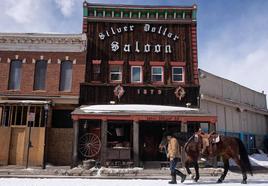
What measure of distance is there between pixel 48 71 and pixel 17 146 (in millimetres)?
5087

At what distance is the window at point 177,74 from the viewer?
19953 millimetres

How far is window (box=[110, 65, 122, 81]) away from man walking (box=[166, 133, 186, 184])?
30.8ft

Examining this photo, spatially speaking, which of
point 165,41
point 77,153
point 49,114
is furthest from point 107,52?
point 77,153

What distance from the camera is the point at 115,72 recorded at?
19.9 m

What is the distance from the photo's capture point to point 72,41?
776 inches

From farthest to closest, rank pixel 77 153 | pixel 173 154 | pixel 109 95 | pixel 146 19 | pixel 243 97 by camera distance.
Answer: pixel 243 97
pixel 146 19
pixel 109 95
pixel 77 153
pixel 173 154

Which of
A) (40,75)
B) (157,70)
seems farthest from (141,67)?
(40,75)

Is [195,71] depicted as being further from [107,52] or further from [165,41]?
[107,52]

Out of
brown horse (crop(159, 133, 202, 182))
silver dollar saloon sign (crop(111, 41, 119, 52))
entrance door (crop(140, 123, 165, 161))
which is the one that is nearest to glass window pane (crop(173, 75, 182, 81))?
entrance door (crop(140, 123, 165, 161))

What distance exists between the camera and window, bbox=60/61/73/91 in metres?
19.5

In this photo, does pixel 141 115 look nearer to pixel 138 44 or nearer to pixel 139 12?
pixel 138 44

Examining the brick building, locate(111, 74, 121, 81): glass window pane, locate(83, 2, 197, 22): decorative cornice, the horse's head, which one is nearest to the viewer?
the horse's head

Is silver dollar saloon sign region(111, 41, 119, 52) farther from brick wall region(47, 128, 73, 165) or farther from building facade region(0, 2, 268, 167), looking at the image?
brick wall region(47, 128, 73, 165)

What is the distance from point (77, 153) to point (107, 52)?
23.6ft
